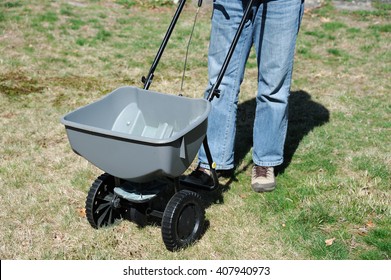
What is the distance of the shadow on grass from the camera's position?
443 centimetres

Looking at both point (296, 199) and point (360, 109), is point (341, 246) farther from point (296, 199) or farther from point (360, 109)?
point (360, 109)

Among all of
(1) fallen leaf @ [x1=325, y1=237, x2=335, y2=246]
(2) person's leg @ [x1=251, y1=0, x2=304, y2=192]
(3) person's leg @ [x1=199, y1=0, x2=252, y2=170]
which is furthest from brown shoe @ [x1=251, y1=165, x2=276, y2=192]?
(1) fallen leaf @ [x1=325, y1=237, x2=335, y2=246]

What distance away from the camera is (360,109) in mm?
5453

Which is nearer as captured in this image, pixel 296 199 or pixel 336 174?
pixel 296 199

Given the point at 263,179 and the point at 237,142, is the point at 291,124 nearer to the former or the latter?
the point at 237,142

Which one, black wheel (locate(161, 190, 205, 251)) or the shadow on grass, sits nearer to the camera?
black wheel (locate(161, 190, 205, 251))

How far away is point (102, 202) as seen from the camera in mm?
3316

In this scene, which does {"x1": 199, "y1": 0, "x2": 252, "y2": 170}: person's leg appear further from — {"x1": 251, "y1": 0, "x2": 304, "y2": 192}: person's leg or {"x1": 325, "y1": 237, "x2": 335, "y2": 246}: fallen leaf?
{"x1": 325, "y1": 237, "x2": 335, "y2": 246}: fallen leaf

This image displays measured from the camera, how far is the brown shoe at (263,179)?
390cm

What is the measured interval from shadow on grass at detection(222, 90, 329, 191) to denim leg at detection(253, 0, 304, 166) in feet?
1.03

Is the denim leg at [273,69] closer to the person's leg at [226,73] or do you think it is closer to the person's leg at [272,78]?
the person's leg at [272,78]

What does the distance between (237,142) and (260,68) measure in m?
1.10

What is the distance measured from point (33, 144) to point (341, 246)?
2558 millimetres

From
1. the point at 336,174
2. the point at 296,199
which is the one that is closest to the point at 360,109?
the point at 336,174
